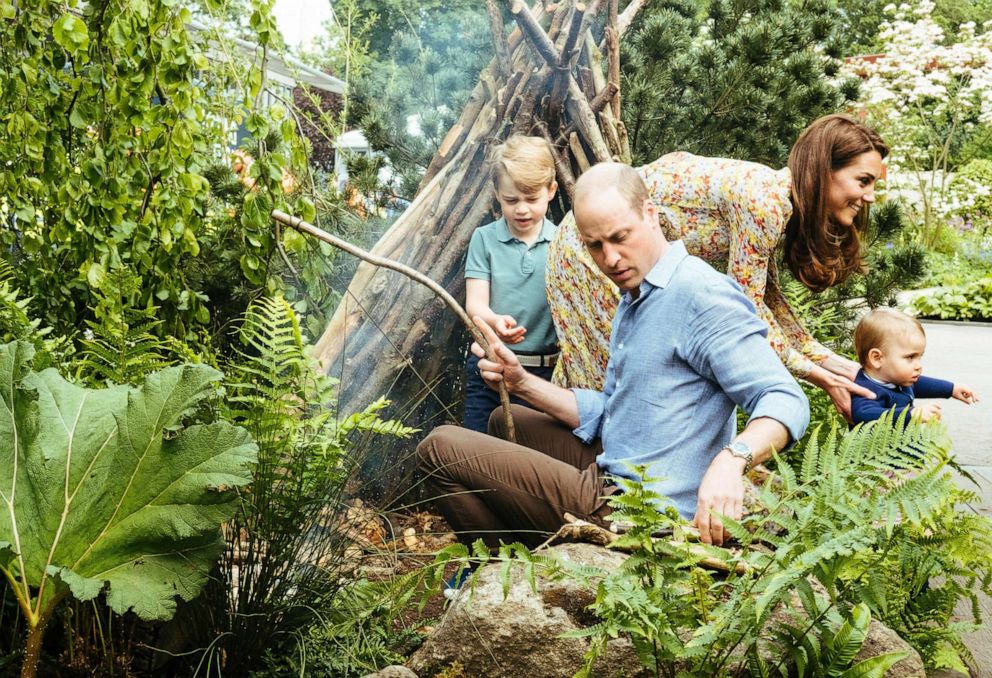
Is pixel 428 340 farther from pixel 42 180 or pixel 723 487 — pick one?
pixel 723 487

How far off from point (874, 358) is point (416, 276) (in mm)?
2052

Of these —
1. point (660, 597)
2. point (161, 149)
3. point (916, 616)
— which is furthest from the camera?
point (161, 149)

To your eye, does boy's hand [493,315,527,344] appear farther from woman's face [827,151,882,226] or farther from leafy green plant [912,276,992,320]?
leafy green plant [912,276,992,320]

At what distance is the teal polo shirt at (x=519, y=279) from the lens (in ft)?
12.4

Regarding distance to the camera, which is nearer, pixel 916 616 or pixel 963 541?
pixel 963 541

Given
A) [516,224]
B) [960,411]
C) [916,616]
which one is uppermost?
[516,224]

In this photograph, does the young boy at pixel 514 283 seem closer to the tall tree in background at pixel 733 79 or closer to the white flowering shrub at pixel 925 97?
the tall tree in background at pixel 733 79

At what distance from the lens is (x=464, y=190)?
418 cm

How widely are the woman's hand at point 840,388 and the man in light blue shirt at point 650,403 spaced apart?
41.9 inches

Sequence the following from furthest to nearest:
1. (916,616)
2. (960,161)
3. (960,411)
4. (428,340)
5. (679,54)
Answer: (960,161), (960,411), (679,54), (428,340), (916,616)

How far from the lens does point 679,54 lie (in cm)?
551

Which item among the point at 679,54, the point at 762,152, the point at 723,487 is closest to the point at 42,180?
the point at 723,487

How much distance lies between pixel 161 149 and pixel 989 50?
1504cm

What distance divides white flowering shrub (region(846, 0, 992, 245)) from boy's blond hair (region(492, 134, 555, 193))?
11.8m
